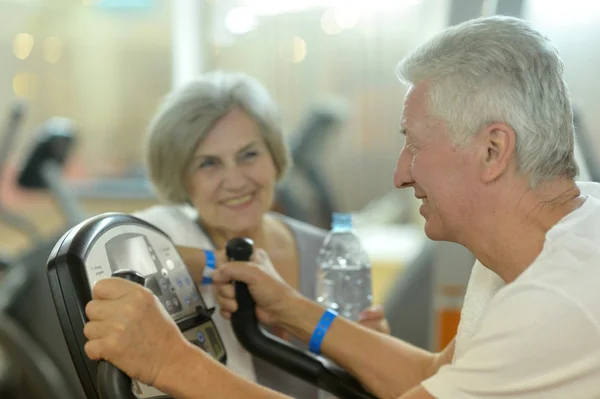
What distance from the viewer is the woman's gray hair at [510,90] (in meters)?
1.06

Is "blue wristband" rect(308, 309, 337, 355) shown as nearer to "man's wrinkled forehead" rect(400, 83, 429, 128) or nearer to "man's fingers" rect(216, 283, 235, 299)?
"man's fingers" rect(216, 283, 235, 299)

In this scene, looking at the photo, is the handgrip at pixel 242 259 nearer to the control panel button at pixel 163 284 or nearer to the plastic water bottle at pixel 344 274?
the control panel button at pixel 163 284

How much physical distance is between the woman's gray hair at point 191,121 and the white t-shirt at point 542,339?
0.98 metres

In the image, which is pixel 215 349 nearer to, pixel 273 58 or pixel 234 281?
pixel 234 281

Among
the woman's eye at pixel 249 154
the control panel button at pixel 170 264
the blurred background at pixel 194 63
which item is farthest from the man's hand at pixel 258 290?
the blurred background at pixel 194 63

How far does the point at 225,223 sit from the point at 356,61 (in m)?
3.69

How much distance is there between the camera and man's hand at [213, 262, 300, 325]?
1.42 metres

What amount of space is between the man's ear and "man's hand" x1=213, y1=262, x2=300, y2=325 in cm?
54

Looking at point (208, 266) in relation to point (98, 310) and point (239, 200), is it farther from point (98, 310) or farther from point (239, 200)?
point (98, 310)

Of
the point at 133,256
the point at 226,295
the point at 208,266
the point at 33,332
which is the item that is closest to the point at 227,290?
the point at 226,295

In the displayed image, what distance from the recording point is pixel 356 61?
527 centimetres

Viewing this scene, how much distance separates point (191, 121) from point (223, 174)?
0.16m

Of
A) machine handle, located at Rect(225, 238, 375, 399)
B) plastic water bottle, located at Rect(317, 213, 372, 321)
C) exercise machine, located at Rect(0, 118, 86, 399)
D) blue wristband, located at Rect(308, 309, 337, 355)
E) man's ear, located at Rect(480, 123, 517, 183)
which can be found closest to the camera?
man's ear, located at Rect(480, 123, 517, 183)

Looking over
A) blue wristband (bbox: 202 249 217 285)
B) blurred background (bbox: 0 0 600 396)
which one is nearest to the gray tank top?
blue wristband (bbox: 202 249 217 285)
